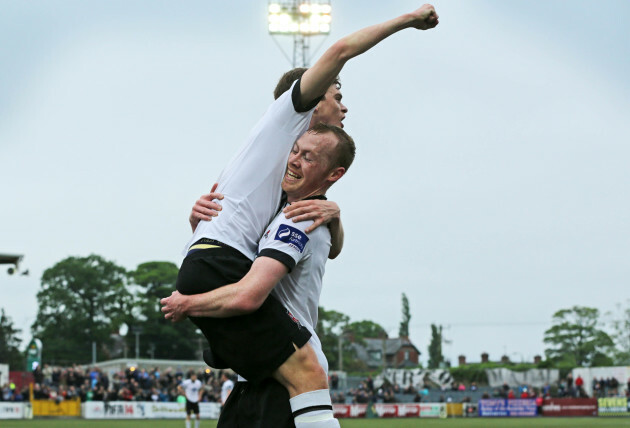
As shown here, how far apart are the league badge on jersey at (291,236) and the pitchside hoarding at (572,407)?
45636mm

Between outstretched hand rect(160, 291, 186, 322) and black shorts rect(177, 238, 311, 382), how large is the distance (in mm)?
59

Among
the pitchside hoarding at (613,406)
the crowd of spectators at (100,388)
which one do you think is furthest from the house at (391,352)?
the crowd of spectators at (100,388)

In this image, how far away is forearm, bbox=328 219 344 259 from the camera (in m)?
5.66

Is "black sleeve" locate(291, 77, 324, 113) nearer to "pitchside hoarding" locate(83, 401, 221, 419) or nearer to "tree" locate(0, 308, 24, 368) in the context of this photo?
"pitchside hoarding" locate(83, 401, 221, 419)

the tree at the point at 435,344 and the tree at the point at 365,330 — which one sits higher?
the tree at the point at 365,330

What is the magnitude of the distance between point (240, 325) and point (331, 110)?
1.68 metres

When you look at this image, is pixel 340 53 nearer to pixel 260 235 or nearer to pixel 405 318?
pixel 260 235

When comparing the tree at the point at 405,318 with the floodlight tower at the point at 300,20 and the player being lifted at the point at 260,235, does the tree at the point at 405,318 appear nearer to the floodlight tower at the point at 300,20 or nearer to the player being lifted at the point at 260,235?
the floodlight tower at the point at 300,20

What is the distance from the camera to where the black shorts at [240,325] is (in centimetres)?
507

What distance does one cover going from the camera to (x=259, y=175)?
5.36m

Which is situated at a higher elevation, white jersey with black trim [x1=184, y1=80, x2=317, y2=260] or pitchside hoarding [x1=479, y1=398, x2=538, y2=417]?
white jersey with black trim [x1=184, y1=80, x2=317, y2=260]

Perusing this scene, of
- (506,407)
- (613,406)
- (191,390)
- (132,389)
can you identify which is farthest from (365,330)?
(191,390)

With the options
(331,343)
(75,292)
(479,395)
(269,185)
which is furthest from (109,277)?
(269,185)

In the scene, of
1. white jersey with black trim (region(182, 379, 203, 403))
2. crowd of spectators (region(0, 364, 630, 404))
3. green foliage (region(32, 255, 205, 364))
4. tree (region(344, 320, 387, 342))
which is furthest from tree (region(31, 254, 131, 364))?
white jersey with black trim (region(182, 379, 203, 403))
